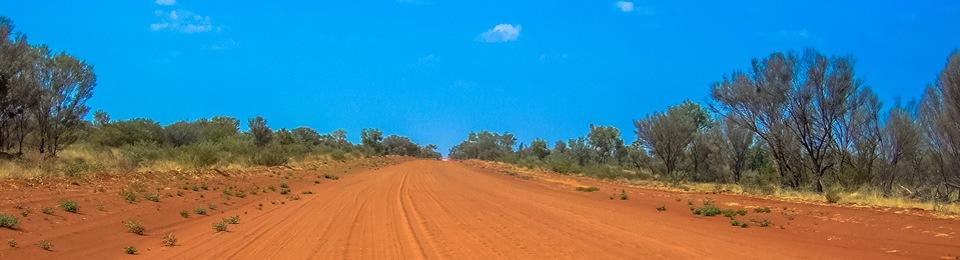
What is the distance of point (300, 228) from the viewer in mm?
11781

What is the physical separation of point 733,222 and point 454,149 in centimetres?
15787

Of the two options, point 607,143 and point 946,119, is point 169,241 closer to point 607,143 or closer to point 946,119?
point 946,119

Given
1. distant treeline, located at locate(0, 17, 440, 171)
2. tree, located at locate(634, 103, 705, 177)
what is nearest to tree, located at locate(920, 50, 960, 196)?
tree, located at locate(634, 103, 705, 177)

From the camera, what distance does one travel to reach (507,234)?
36.7ft

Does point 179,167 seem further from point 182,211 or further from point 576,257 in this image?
point 576,257

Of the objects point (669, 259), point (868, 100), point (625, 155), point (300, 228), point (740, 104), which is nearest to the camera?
point (669, 259)

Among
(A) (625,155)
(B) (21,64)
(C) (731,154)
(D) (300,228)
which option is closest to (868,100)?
(C) (731,154)

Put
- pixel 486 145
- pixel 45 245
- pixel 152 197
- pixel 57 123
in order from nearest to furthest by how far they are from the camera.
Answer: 1. pixel 45 245
2. pixel 152 197
3. pixel 57 123
4. pixel 486 145

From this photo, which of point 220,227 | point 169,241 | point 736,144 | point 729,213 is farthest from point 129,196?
point 736,144

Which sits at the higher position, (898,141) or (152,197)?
(898,141)

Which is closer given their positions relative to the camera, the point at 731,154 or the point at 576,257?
the point at 576,257

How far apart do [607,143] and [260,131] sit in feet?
122

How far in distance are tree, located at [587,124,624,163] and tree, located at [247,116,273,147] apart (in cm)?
3499

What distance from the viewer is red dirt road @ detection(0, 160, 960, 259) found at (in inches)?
352
